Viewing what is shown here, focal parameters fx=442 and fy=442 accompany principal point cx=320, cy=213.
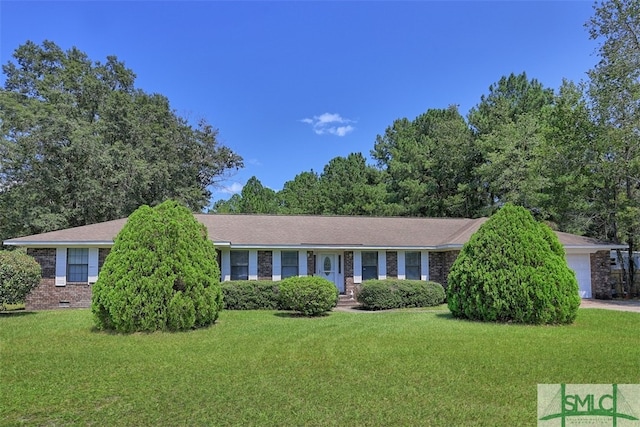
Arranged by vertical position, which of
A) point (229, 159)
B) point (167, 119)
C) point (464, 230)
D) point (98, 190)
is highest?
point (167, 119)

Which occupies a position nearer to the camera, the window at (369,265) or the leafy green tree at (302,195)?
the window at (369,265)

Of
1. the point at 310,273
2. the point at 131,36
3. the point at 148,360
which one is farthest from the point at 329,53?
the point at 148,360

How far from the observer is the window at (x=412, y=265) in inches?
757

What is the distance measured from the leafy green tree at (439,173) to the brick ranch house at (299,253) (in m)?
10.7

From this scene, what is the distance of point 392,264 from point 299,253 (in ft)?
13.3

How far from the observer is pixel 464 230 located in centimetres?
2039

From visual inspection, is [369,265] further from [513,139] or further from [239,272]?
[513,139]

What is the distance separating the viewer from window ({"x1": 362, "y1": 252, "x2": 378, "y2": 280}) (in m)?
18.8

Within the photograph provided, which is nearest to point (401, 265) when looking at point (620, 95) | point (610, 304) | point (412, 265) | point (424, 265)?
point (412, 265)

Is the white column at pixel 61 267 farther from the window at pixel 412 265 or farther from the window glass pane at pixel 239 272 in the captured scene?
the window at pixel 412 265

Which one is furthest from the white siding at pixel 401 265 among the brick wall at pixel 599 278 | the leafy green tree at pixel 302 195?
the leafy green tree at pixel 302 195

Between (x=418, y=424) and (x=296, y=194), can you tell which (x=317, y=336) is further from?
(x=296, y=194)

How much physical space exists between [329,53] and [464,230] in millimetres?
9963

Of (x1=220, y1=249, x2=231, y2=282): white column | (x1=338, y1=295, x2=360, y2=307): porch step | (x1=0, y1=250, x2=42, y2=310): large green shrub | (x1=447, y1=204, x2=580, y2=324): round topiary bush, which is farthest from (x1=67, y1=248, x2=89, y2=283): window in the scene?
(x1=447, y1=204, x2=580, y2=324): round topiary bush
